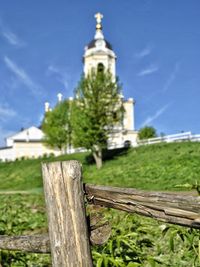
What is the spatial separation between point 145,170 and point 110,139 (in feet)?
72.5

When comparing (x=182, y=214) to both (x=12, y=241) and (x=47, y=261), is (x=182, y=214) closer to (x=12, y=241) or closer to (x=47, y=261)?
(x=12, y=241)

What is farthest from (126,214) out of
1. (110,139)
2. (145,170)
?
(110,139)

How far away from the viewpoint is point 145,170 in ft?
93.7

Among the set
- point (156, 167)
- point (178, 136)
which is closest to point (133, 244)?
point (156, 167)

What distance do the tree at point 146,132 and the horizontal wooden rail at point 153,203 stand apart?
207ft

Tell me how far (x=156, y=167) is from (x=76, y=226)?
26114mm

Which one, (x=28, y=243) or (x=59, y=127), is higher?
(x=59, y=127)

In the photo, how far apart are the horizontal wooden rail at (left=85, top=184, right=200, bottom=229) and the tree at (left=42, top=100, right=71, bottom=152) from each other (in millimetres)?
49237

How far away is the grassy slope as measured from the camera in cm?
2388

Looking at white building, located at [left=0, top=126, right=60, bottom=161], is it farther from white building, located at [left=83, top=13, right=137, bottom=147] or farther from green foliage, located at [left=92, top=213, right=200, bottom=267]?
green foliage, located at [left=92, top=213, right=200, bottom=267]

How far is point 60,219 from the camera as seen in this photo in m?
2.65

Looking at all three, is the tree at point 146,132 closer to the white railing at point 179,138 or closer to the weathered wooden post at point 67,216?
the white railing at point 179,138

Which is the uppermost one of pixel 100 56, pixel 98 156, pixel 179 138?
pixel 100 56

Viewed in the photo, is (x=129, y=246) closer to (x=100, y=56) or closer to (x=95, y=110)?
(x=95, y=110)
